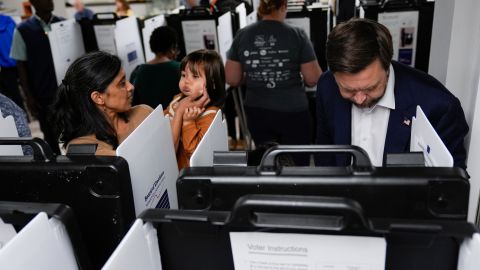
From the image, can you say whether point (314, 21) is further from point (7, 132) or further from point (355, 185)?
point (355, 185)

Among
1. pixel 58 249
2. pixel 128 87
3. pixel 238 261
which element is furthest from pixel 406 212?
pixel 128 87

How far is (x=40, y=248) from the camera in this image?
527 mm

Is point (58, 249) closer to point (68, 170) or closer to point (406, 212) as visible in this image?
point (68, 170)

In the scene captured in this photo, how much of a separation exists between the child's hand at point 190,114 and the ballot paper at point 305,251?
939mm

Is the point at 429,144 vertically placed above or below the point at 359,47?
below

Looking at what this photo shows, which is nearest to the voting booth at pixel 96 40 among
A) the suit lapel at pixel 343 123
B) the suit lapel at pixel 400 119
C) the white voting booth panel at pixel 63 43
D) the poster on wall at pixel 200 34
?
the white voting booth panel at pixel 63 43

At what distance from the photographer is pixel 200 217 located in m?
0.54

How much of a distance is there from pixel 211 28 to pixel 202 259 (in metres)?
2.66

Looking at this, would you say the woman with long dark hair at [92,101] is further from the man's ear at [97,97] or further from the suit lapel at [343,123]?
the suit lapel at [343,123]

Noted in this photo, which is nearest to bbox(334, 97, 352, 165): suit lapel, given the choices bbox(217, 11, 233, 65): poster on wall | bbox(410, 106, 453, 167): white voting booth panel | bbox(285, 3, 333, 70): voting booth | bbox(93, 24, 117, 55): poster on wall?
bbox(410, 106, 453, 167): white voting booth panel

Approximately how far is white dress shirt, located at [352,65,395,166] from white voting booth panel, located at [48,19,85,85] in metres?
2.47

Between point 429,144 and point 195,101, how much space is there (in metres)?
0.94

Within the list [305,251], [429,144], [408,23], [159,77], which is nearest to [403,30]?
[408,23]

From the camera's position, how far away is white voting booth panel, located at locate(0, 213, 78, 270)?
483 millimetres
